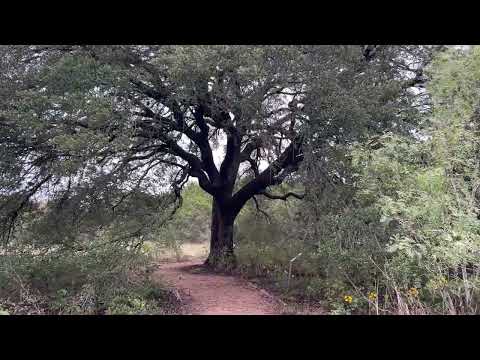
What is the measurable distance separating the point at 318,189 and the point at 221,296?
8.98 ft

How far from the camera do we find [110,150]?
279 inches

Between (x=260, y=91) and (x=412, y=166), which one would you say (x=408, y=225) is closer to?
(x=412, y=166)

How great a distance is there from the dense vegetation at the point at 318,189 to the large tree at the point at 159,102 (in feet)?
0.12

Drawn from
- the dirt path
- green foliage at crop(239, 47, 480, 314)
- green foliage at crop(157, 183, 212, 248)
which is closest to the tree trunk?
the dirt path

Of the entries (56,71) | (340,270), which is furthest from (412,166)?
(56,71)

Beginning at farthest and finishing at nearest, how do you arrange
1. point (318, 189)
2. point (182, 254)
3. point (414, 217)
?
point (182, 254)
point (318, 189)
point (414, 217)

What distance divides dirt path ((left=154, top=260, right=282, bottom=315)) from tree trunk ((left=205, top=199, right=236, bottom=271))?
619 mm

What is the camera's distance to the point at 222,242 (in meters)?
11.7

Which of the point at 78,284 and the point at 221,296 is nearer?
the point at 78,284

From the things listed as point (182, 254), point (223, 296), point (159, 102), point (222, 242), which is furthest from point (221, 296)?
point (182, 254)

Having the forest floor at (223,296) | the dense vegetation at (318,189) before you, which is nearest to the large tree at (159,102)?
the dense vegetation at (318,189)

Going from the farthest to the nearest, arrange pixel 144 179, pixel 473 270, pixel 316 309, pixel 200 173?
pixel 200 173 < pixel 144 179 < pixel 316 309 < pixel 473 270

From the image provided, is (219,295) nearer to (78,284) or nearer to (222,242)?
(78,284)
